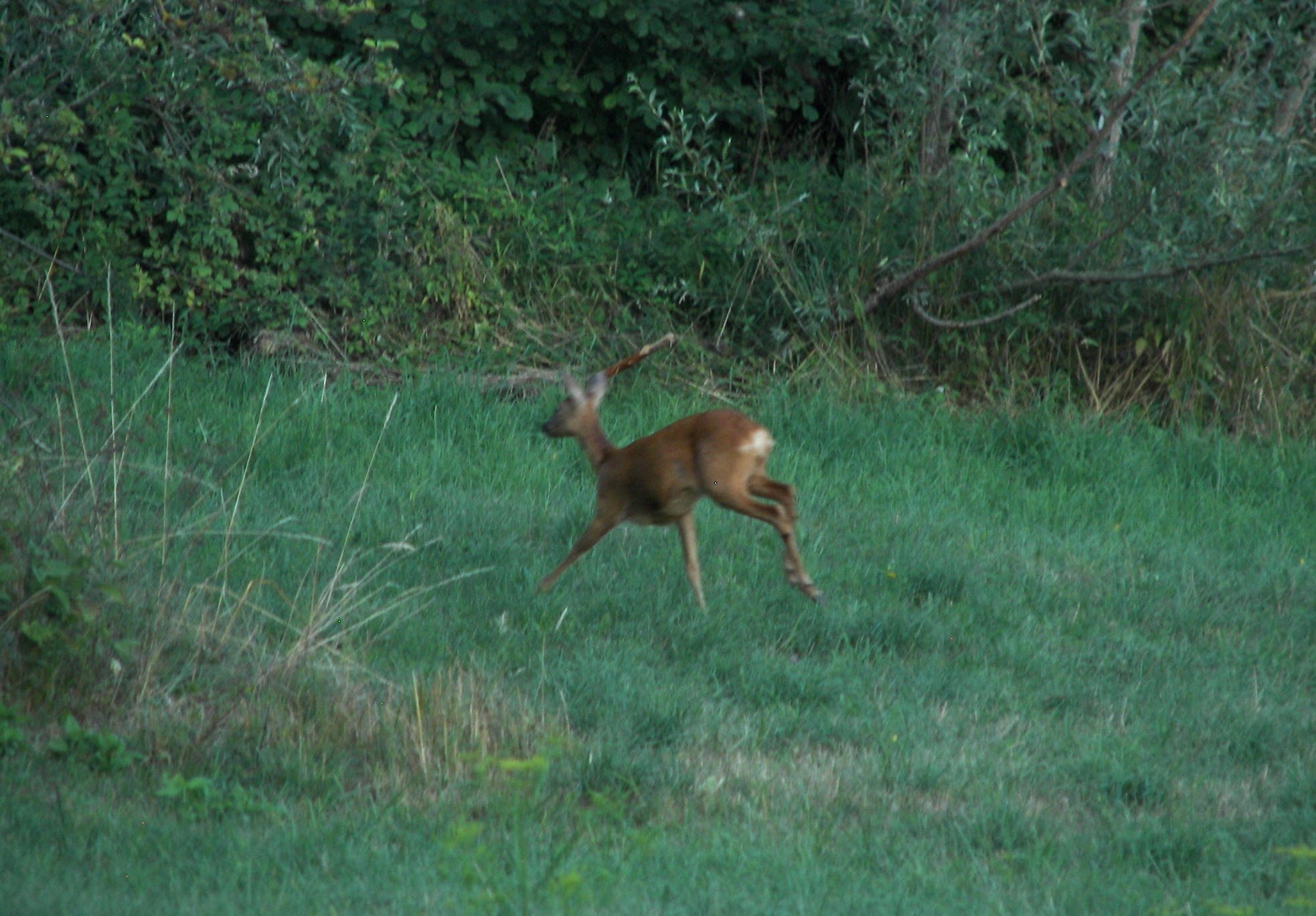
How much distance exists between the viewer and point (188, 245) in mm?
10461

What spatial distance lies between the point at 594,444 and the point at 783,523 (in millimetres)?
967

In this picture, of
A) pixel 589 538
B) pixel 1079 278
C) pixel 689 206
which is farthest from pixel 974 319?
pixel 589 538

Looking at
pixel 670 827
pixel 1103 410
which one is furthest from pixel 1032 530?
pixel 670 827

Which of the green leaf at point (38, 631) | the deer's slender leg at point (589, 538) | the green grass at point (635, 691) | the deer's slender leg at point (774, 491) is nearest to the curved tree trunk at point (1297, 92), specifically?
the green grass at point (635, 691)

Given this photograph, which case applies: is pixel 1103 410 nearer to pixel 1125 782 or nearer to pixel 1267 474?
pixel 1267 474

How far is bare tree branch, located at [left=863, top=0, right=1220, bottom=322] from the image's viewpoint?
28.1ft

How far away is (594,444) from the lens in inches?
260

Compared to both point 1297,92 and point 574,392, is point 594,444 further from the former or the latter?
point 1297,92

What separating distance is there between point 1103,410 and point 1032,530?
2.65 m

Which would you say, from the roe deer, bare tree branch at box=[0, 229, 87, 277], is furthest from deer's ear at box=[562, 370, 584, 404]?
bare tree branch at box=[0, 229, 87, 277]

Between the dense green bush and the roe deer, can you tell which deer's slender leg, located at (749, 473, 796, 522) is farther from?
the dense green bush

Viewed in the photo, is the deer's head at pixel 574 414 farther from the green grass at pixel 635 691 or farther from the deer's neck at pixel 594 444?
the green grass at pixel 635 691

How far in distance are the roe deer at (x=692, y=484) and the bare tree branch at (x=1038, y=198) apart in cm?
376

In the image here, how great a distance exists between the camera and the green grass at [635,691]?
3975 millimetres
